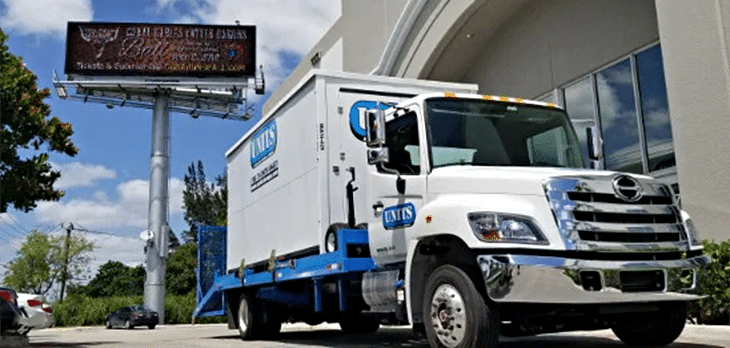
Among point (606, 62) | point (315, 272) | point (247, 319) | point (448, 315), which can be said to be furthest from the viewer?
point (606, 62)

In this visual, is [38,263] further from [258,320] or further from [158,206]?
[258,320]

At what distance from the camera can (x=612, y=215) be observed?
6.38 m

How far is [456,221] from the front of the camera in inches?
257

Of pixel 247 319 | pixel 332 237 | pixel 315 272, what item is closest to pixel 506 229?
pixel 332 237

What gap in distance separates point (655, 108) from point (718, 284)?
19.3 feet

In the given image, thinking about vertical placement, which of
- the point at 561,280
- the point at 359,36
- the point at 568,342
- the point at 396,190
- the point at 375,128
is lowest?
the point at 568,342

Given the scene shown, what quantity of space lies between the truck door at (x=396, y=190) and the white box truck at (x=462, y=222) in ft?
0.06

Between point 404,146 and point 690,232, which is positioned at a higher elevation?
point 404,146

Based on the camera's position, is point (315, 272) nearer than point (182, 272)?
Yes

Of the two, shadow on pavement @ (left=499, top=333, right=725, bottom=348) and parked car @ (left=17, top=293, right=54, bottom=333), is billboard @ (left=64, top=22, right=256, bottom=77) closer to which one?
parked car @ (left=17, top=293, right=54, bottom=333)

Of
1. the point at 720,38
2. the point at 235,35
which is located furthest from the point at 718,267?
the point at 235,35

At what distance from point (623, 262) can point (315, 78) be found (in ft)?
15.4

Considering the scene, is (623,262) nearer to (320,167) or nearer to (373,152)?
(373,152)

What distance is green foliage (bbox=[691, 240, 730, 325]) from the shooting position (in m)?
10.4
